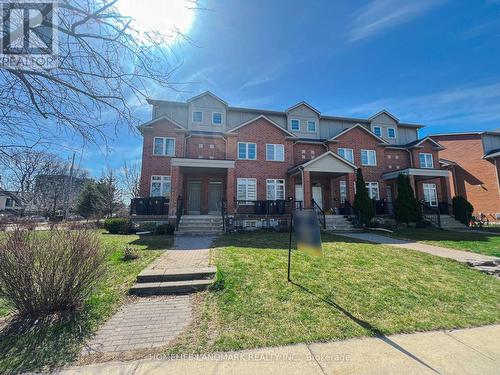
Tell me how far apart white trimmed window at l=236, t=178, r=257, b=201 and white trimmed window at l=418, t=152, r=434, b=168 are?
17077 millimetres

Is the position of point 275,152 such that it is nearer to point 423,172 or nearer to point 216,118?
point 216,118

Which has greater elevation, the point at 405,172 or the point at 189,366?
the point at 405,172

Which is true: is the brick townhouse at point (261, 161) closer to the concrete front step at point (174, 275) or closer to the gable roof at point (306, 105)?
the gable roof at point (306, 105)

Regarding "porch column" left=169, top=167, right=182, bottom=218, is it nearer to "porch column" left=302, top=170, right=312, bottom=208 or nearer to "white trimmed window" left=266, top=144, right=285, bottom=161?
"white trimmed window" left=266, top=144, right=285, bottom=161

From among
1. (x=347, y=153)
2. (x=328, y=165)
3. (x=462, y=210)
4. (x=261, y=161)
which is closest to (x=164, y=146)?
(x=261, y=161)

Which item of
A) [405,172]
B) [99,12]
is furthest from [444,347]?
[405,172]

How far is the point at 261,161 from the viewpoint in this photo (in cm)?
1836

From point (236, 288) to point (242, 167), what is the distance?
532 inches

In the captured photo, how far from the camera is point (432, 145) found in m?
22.6

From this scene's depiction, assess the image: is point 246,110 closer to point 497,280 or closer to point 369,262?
point 369,262

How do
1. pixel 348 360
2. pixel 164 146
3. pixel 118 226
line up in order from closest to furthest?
pixel 348 360 < pixel 118 226 < pixel 164 146

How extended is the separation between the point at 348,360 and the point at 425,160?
25.8 meters

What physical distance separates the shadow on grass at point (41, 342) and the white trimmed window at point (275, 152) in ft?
53.2

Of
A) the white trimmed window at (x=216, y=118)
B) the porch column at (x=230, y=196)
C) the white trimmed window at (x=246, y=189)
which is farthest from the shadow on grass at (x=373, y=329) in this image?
the white trimmed window at (x=216, y=118)
